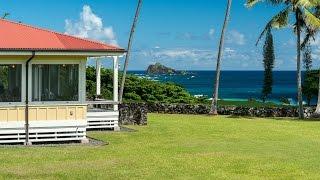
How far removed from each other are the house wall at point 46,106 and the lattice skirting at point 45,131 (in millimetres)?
158

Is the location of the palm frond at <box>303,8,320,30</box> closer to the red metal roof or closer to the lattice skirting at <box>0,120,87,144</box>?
the red metal roof

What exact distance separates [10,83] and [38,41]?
1599 mm

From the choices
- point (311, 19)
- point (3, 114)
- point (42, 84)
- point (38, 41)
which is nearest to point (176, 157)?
point (42, 84)

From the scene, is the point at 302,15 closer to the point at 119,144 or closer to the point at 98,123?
the point at 98,123

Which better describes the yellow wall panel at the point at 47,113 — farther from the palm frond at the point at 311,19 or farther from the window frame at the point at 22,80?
the palm frond at the point at 311,19

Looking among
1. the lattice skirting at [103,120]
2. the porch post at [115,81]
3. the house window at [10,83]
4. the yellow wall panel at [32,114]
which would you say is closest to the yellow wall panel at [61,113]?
the yellow wall panel at [32,114]

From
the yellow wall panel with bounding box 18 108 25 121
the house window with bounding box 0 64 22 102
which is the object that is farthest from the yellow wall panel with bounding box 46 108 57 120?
the house window with bounding box 0 64 22 102

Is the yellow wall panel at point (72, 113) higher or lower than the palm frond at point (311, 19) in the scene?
lower

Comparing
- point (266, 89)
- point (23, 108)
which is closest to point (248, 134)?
point (23, 108)

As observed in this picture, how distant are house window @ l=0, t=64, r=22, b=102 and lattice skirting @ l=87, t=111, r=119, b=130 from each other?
529 centimetres

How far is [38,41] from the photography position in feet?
69.9

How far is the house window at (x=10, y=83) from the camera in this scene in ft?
68.5

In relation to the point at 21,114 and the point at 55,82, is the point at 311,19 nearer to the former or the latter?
the point at 55,82

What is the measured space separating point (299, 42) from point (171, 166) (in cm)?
2290
